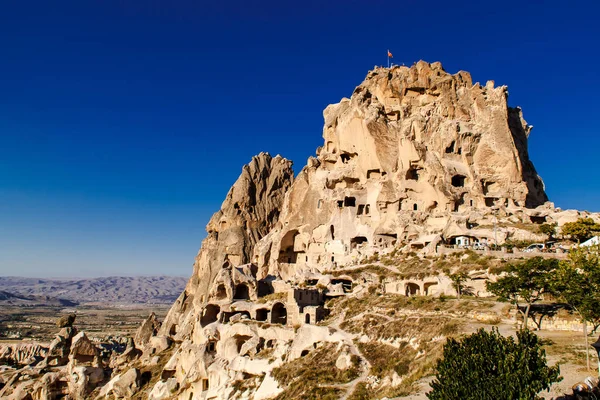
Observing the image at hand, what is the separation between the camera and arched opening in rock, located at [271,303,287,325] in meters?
46.0

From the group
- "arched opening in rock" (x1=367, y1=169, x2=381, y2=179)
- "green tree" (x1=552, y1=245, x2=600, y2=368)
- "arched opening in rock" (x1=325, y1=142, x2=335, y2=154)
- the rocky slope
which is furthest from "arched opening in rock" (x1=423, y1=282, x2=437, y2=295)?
"arched opening in rock" (x1=325, y1=142, x2=335, y2=154)

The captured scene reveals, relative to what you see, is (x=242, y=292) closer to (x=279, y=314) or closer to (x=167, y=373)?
(x=279, y=314)

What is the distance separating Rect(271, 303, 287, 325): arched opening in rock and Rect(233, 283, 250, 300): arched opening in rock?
7.71m

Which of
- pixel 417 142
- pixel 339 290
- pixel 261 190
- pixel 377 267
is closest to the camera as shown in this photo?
pixel 339 290

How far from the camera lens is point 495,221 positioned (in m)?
56.2

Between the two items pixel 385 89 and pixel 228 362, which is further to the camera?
pixel 385 89

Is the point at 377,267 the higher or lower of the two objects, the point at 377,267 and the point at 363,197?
the lower

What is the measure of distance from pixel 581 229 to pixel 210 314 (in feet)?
134

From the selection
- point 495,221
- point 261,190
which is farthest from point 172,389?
point 261,190

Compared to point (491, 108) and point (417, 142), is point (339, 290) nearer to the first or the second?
point (417, 142)

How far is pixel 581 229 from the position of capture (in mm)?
48969

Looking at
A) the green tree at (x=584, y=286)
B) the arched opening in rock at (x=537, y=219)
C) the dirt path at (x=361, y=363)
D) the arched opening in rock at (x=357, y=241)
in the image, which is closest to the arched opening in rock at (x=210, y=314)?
the dirt path at (x=361, y=363)

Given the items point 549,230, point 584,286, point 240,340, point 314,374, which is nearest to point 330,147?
point 549,230

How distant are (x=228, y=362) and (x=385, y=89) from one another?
52691 millimetres
